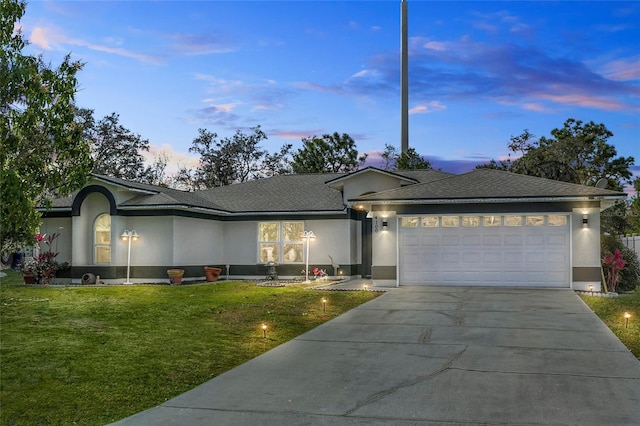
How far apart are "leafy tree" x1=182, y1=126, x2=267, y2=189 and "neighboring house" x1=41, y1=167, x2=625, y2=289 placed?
75.7 feet

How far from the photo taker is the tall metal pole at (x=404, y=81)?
5588cm

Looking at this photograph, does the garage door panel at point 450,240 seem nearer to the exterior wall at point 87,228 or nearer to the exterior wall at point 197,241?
the exterior wall at point 197,241

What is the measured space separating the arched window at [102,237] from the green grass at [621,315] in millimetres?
16861

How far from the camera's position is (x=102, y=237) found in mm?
22781

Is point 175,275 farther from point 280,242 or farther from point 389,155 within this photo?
point 389,155

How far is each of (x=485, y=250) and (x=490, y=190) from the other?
2067 millimetres

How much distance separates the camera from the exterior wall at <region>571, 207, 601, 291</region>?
18188 mm

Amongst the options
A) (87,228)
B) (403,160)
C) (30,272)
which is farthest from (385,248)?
(403,160)

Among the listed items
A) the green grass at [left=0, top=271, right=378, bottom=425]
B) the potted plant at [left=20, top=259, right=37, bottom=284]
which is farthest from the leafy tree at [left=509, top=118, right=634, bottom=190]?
the potted plant at [left=20, top=259, right=37, bottom=284]

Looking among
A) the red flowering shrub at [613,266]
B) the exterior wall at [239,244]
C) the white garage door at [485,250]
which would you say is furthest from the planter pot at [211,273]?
the red flowering shrub at [613,266]

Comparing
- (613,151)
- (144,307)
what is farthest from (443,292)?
(613,151)

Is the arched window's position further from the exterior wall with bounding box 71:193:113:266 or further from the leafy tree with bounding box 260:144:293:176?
the leafy tree with bounding box 260:144:293:176

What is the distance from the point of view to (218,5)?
20094mm

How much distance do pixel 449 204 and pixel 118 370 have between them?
13.5 m
